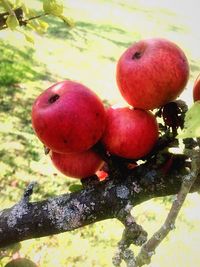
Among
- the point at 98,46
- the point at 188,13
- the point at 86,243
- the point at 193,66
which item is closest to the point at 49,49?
the point at 98,46

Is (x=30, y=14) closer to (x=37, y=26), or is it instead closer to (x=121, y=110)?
(x=37, y=26)

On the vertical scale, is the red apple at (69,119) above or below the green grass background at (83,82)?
above

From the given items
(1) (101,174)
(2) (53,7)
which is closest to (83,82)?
(2) (53,7)

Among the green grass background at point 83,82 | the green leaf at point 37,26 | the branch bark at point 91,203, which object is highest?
the green leaf at point 37,26

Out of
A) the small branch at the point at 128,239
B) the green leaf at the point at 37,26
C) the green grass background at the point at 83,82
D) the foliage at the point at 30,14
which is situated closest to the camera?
the small branch at the point at 128,239

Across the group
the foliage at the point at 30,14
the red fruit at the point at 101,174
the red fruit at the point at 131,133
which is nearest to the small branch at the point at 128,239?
the red fruit at the point at 131,133

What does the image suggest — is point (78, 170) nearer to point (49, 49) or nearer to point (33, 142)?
point (33, 142)

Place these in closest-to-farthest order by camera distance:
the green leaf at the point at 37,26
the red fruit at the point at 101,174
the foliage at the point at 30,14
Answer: the red fruit at the point at 101,174 < the foliage at the point at 30,14 < the green leaf at the point at 37,26

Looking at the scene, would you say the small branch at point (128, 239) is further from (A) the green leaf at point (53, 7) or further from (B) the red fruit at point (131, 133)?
(A) the green leaf at point (53, 7)
